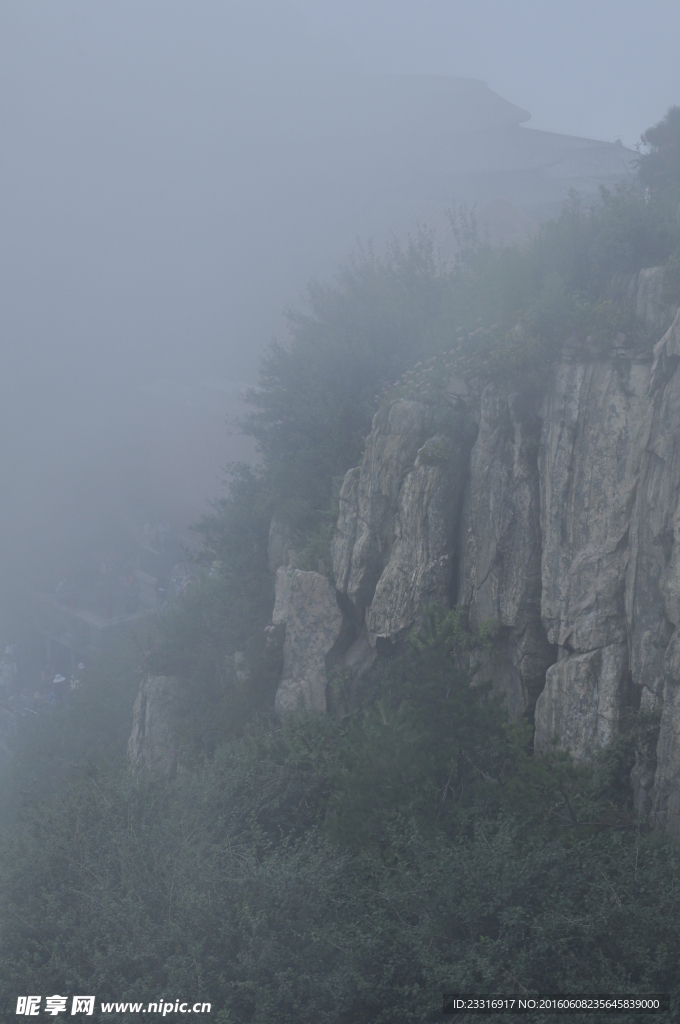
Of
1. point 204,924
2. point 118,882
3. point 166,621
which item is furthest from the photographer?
point 166,621

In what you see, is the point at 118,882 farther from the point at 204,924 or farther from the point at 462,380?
the point at 462,380

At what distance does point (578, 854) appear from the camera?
5.32 m

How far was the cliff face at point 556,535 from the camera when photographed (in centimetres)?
625

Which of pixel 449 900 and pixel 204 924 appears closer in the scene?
pixel 449 900

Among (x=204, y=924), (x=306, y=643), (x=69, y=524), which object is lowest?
(x=204, y=924)

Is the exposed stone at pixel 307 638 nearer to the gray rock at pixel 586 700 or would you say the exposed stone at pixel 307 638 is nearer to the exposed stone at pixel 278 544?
the exposed stone at pixel 278 544

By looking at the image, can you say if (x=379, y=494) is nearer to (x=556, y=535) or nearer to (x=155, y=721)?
(x=556, y=535)

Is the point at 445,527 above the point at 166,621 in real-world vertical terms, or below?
above

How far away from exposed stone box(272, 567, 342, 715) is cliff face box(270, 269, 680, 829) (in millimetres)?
119

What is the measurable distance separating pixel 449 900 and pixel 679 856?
1.44 metres

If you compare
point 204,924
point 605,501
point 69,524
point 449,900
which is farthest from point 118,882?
point 69,524

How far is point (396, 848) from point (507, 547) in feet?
10.1

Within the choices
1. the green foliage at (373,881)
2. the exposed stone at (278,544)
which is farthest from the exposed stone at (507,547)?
the exposed stone at (278,544)

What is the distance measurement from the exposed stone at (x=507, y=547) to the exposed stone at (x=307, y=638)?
2079 mm
